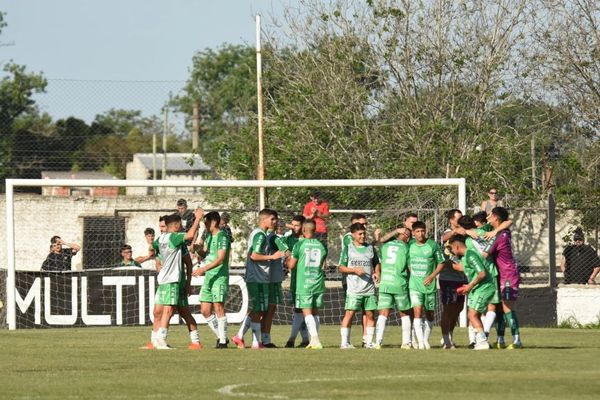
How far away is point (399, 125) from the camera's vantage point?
3450cm

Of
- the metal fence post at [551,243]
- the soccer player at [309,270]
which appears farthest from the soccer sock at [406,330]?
the metal fence post at [551,243]

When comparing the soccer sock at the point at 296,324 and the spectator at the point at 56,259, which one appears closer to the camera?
the soccer sock at the point at 296,324

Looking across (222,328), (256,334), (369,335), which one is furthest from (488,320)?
(222,328)

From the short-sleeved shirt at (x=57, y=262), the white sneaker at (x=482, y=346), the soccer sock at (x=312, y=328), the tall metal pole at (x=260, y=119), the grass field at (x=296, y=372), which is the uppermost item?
the tall metal pole at (x=260, y=119)

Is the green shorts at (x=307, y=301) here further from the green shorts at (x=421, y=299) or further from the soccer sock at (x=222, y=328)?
the green shorts at (x=421, y=299)

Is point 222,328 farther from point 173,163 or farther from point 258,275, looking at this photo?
point 173,163

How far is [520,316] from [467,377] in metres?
12.1

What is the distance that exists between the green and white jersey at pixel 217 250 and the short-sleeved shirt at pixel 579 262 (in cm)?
916

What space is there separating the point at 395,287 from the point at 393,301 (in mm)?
241

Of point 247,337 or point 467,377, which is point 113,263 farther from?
point 467,377

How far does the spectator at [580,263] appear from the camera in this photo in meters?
24.9

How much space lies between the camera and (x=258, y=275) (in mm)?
18125

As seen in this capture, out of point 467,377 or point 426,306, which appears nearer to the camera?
point 467,377

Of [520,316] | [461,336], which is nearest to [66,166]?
[520,316]
